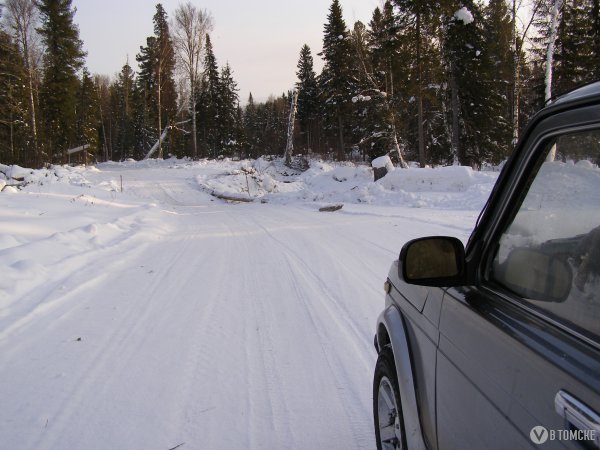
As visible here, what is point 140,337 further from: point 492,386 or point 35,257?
point 492,386

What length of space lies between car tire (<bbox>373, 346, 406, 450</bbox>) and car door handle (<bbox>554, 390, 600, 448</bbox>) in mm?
1157

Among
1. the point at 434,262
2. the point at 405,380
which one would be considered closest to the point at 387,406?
the point at 405,380

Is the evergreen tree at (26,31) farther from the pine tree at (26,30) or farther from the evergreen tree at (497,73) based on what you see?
the evergreen tree at (497,73)

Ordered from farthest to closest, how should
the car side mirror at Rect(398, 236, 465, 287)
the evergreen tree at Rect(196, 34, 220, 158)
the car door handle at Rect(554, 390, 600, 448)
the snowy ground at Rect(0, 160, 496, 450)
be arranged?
1. the evergreen tree at Rect(196, 34, 220, 158)
2. the snowy ground at Rect(0, 160, 496, 450)
3. the car side mirror at Rect(398, 236, 465, 287)
4. the car door handle at Rect(554, 390, 600, 448)

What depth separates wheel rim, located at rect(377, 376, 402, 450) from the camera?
2.20 metres

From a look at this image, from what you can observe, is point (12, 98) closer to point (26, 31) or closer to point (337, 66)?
point (26, 31)

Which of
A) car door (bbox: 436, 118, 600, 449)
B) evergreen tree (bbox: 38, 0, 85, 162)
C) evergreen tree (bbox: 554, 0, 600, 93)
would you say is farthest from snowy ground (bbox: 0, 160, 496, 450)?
evergreen tree (bbox: 38, 0, 85, 162)

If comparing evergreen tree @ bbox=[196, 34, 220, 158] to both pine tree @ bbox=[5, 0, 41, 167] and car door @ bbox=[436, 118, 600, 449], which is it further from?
car door @ bbox=[436, 118, 600, 449]

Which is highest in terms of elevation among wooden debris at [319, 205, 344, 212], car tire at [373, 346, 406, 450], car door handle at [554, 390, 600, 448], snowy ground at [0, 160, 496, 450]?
car door handle at [554, 390, 600, 448]

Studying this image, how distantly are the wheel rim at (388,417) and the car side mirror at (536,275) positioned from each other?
3.12 feet

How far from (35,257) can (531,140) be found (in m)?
7.24

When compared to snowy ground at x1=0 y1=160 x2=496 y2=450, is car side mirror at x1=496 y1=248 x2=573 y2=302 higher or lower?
higher

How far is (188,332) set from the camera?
4543mm

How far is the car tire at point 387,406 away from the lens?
84.7 inches
